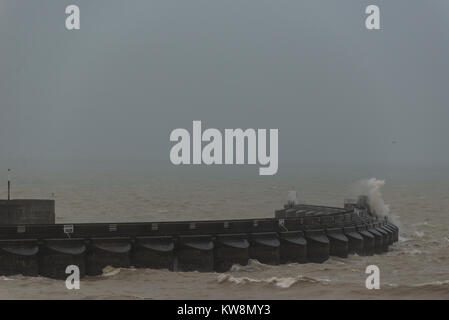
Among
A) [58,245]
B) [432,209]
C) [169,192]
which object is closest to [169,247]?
[58,245]

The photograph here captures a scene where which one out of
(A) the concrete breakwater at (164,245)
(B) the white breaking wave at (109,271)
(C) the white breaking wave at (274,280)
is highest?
(A) the concrete breakwater at (164,245)

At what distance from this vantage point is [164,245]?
141 ft

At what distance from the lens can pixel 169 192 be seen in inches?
5566

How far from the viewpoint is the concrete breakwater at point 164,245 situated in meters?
39.9

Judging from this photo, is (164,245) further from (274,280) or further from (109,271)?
(274,280)

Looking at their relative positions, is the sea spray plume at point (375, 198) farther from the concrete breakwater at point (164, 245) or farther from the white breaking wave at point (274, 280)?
the white breaking wave at point (274, 280)

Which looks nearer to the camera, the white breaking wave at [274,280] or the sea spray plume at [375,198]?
the white breaking wave at [274,280]

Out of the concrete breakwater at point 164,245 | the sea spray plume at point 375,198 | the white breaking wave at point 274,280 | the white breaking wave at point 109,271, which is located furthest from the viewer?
the sea spray plume at point 375,198

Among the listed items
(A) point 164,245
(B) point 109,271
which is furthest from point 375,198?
(B) point 109,271

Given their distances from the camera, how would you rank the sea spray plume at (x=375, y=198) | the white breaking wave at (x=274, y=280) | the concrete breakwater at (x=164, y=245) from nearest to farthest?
the white breaking wave at (x=274, y=280)
the concrete breakwater at (x=164, y=245)
the sea spray plume at (x=375, y=198)

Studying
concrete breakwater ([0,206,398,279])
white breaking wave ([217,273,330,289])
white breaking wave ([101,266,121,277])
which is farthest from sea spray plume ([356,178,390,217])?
white breaking wave ([101,266,121,277])

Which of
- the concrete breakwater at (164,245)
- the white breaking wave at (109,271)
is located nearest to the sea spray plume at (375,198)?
the concrete breakwater at (164,245)

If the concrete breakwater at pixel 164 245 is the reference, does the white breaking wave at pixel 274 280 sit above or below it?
below

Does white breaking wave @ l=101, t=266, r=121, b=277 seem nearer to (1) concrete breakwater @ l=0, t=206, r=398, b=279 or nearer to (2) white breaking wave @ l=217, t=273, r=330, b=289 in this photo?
(1) concrete breakwater @ l=0, t=206, r=398, b=279
